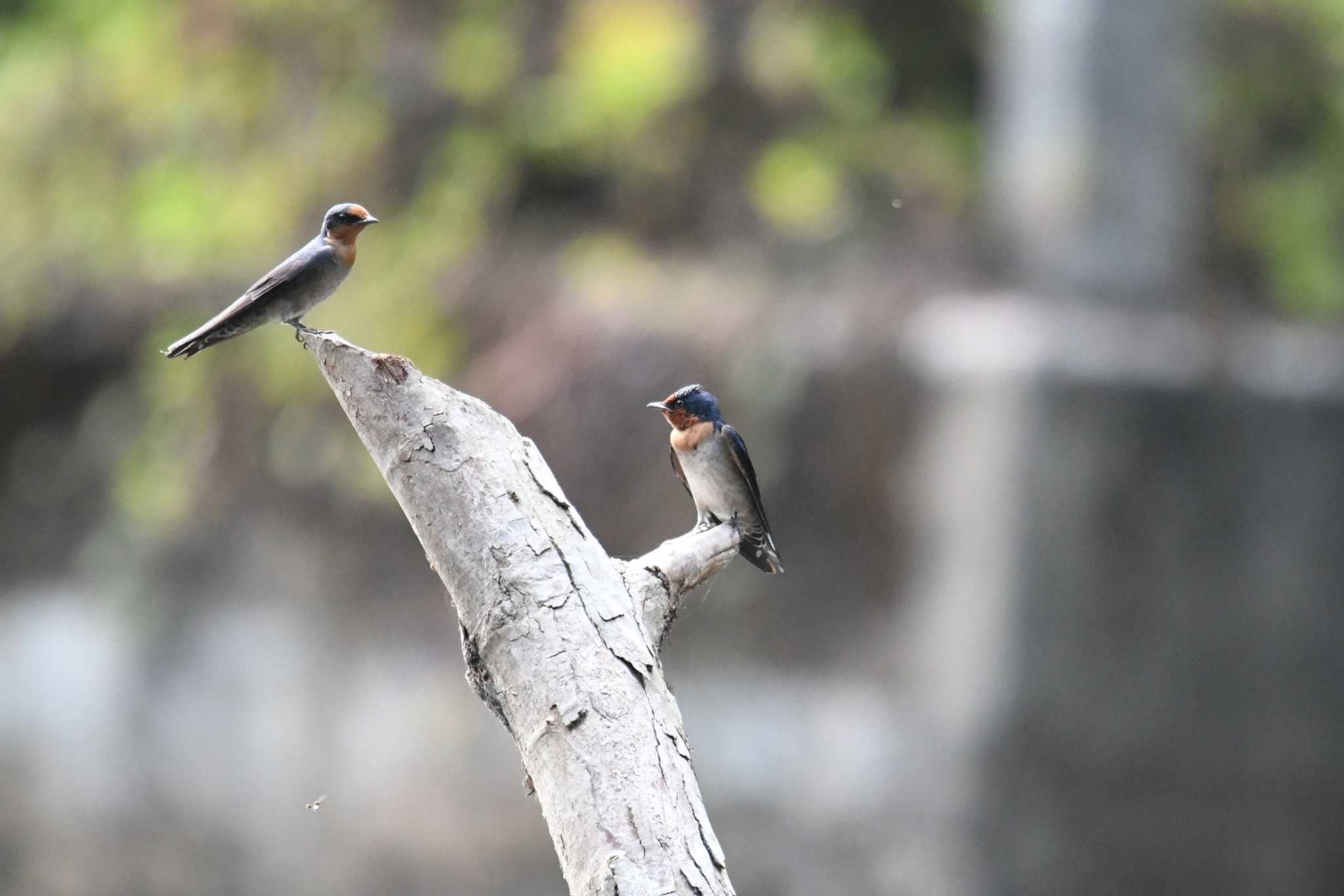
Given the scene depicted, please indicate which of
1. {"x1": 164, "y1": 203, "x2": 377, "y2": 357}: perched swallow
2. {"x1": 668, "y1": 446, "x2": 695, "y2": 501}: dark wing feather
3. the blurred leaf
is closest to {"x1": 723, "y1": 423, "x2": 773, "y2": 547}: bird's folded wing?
{"x1": 668, "y1": 446, "x2": 695, "y2": 501}: dark wing feather

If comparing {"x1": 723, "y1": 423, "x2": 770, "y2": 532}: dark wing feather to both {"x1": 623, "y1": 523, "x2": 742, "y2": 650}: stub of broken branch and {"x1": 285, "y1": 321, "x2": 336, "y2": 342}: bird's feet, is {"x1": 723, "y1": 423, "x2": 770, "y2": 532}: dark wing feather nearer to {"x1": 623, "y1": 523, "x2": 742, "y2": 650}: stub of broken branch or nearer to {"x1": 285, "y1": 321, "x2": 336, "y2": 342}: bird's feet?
{"x1": 623, "y1": 523, "x2": 742, "y2": 650}: stub of broken branch

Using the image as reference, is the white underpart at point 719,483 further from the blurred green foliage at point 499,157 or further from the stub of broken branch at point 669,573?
the blurred green foliage at point 499,157

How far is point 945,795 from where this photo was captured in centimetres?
475

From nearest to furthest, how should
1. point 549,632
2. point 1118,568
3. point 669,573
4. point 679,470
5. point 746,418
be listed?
point 549,632 < point 669,573 < point 679,470 < point 1118,568 < point 746,418

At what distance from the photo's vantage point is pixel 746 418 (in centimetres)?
485

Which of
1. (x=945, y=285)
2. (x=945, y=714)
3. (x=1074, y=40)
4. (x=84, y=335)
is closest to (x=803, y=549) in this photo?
(x=945, y=714)

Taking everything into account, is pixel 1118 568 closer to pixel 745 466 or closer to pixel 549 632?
pixel 745 466

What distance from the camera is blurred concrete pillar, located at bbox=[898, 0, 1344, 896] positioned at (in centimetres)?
466

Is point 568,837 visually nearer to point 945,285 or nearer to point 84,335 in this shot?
point 945,285

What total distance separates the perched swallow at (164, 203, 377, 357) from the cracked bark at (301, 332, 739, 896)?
0.19 feet

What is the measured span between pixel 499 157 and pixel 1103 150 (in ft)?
7.25

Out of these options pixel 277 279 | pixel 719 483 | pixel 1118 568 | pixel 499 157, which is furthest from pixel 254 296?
pixel 499 157

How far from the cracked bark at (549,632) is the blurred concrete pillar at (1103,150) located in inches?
144

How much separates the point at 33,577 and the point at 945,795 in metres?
3.69
